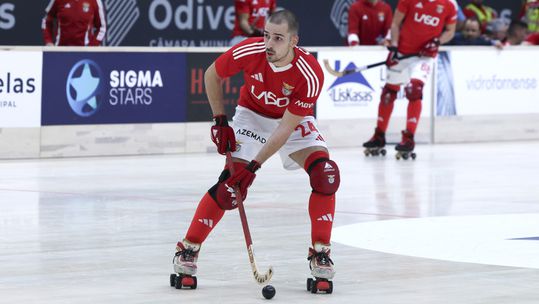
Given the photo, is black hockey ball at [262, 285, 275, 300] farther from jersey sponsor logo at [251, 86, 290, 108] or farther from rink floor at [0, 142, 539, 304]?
jersey sponsor logo at [251, 86, 290, 108]

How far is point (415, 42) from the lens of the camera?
A: 17.0 meters

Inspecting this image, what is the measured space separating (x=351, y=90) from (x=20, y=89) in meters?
4.97

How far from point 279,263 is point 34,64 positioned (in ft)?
26.8

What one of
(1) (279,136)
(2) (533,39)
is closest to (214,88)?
(1) (279,136)

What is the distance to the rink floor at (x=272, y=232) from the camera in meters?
7.55

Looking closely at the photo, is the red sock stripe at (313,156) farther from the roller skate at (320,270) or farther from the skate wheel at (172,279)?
the skate wheel at (172,279)

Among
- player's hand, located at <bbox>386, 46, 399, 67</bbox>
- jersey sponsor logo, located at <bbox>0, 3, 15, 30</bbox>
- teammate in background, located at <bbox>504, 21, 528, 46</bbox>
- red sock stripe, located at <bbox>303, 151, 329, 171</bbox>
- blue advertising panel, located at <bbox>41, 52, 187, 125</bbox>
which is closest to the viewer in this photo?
red sock stripe, located at <bbox>303, 151, 329, 171</bbox>

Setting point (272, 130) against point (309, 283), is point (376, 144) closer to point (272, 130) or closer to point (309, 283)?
point (272, 130)

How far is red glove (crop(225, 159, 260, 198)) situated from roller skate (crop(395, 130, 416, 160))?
31.0 feet

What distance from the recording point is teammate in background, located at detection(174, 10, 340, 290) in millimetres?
7539

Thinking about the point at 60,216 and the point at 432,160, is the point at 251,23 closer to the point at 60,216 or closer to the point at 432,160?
the point at 432,160

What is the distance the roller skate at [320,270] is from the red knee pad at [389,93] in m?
9.73

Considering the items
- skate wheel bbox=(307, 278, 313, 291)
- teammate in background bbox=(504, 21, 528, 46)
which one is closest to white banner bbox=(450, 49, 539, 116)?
teammate in background bbox=(504, 21, 528, 46)

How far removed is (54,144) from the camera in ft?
53.7
